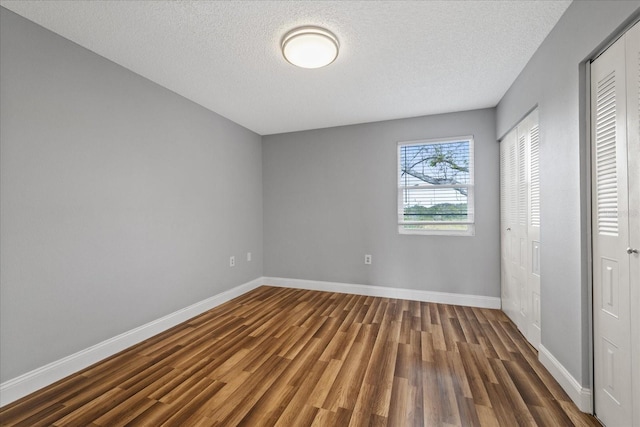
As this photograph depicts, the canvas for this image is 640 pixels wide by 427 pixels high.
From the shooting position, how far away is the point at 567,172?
1.72m

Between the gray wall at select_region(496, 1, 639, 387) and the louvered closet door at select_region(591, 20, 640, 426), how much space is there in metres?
0.06

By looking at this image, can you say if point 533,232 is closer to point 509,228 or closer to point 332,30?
point 509,228

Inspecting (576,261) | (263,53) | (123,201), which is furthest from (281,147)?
(576,261)

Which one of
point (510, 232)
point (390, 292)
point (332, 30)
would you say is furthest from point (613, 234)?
point (390, 292)

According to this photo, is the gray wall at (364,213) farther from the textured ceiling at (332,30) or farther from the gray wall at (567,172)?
the gray wall at (567,172)

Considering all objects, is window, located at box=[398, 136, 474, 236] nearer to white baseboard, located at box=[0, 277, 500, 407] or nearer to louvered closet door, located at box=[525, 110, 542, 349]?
white baseboard, located at box=[0, 277, 500, 407]

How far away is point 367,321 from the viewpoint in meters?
2.91

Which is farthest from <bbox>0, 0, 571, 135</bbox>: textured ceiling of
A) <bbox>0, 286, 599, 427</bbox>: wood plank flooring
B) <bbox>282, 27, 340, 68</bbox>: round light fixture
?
<bbox>0, 286, 599, 427</bbox>: wood plank flooring

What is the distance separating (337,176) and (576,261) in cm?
291

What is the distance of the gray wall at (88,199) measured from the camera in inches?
68.0

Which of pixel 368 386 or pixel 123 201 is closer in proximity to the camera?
pixel 368 386

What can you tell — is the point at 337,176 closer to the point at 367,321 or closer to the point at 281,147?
the point at 281,147

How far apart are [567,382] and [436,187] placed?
2.38m

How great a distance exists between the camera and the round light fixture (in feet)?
6.26
